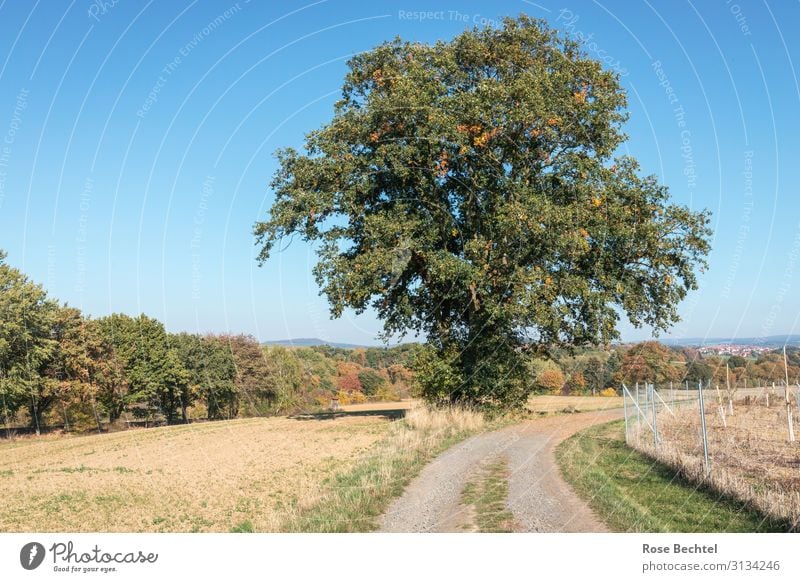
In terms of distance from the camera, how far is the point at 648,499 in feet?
47.4

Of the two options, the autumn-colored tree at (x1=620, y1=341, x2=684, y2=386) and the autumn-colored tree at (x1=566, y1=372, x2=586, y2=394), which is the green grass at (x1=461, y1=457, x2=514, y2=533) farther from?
the autumn-colored tree at (x1=566, y1=372, x2=586, y2=394)

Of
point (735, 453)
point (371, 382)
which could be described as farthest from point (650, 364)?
point (371, 382)

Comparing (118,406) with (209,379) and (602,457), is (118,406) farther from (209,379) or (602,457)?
(602,457)

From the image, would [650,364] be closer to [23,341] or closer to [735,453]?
[735,453]

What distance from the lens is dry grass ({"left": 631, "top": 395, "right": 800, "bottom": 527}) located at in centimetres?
1273

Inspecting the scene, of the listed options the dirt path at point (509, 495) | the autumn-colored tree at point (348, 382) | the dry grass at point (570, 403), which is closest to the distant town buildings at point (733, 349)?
the dirt path at point (509, 495)

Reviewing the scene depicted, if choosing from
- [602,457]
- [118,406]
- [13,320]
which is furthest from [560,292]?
[118,406]

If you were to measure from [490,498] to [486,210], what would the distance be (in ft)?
67.2

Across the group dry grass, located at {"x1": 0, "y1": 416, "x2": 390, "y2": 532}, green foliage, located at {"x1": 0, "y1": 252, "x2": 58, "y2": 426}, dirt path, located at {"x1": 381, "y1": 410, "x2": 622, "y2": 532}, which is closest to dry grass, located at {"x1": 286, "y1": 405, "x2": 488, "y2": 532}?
dirt path, located at {"x1": 381, "y1": 410, "x2": 622, "y2": 532}

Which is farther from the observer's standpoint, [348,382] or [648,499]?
[348,382]

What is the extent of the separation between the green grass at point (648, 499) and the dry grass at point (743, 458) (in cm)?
27

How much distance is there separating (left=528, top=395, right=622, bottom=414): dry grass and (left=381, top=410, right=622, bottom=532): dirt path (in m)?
19.9

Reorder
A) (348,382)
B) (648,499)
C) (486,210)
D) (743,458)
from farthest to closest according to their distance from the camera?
1. (348,382)
2. (486,210)
3. (743,458)
4. (648,499)
